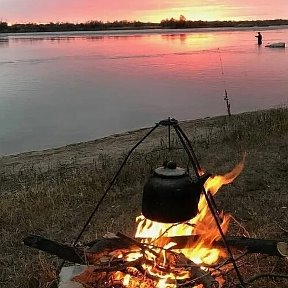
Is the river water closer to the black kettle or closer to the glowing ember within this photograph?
the glowing ember

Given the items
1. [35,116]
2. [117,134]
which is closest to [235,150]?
[117,134]

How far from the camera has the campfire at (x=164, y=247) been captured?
10.7 feet

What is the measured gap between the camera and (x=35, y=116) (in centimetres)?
1995

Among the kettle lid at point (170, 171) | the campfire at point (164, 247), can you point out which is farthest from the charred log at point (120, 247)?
the kettle lid at point (170, 171)

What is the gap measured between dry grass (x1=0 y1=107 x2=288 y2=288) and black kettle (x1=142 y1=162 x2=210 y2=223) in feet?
3.90

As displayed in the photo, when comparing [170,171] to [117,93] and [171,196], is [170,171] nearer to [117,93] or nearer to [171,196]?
[171,196]

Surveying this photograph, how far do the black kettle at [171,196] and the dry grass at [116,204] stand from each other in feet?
3.90

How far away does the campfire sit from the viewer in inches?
129

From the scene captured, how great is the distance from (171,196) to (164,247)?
1.87 ft

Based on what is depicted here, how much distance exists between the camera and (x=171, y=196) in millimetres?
3219

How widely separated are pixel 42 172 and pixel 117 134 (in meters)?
6.14

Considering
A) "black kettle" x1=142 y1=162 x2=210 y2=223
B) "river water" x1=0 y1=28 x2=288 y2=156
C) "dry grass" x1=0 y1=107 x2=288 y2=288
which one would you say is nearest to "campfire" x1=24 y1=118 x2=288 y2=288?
"black kettle" x1=142 y1=162 x2=210 y2=223

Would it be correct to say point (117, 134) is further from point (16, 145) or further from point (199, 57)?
point (199, 57)

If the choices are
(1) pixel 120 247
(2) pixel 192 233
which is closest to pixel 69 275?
(1) pixel 120 247
